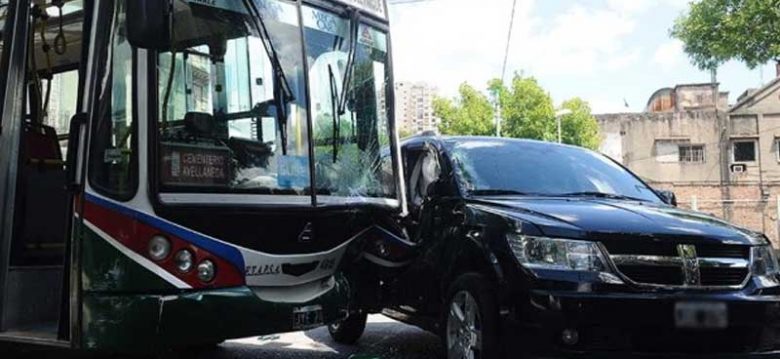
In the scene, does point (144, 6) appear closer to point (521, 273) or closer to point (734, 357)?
point (521, 273)

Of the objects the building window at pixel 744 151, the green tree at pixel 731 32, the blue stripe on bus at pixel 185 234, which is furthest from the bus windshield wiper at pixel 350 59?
the building window at pixel 744 151

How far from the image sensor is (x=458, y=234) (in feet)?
17.4

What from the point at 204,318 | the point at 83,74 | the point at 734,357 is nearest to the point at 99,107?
the point at 83,74

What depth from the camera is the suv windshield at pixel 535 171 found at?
5.78m

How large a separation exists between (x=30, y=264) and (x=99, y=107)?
4.83 ft

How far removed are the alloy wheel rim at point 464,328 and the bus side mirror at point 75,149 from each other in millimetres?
2492

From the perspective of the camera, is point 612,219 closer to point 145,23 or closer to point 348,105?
point 348,105

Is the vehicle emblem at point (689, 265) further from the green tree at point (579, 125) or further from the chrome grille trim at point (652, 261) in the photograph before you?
the green tree at point (579, 125)

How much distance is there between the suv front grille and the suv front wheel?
0.81 meters

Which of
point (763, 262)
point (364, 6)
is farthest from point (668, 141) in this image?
point (763, 262)

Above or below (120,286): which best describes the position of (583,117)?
→ above

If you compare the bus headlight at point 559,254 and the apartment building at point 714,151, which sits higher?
the apartment building at point 714,151

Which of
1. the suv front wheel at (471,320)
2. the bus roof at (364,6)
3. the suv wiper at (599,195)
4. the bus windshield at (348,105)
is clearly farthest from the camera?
the suv wiper at (599,195)

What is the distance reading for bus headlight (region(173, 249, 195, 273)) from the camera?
454 cm
